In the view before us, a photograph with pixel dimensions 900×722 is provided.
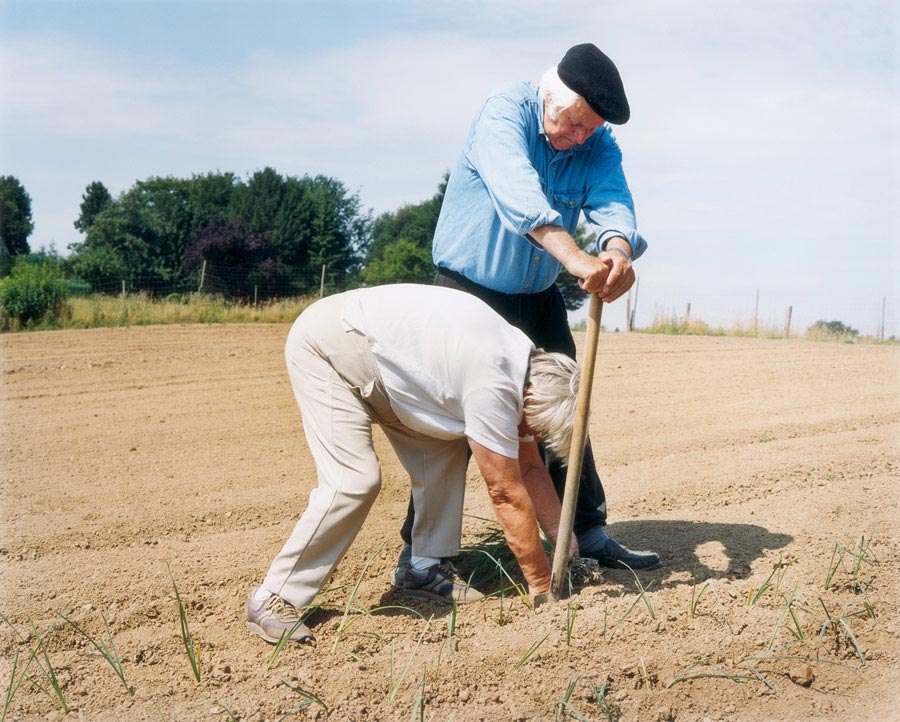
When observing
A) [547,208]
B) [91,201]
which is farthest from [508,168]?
[91,201]

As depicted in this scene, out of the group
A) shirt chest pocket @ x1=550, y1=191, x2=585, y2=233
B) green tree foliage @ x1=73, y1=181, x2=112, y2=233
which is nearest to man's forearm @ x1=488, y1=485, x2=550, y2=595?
shirt chest pocket @ x1=550, y1=191, x2=585, y2=233

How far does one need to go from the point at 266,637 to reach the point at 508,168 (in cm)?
186

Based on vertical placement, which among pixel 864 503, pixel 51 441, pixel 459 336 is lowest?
pixel 51 441

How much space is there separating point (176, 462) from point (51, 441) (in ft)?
4.08

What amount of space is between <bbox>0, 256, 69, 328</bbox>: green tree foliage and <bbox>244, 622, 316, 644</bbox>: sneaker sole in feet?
44.8

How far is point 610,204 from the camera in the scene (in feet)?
11.4

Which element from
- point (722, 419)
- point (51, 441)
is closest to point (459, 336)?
point (51, 441)

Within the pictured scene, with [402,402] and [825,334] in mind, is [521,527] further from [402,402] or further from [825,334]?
[825,334]

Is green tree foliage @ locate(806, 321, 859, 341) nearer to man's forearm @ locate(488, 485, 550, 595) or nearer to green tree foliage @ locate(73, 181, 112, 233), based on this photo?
man's forearm @ locate(488, 485, 550, 595)

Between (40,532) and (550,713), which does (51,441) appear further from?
(550,713)

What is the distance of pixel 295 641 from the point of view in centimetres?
305

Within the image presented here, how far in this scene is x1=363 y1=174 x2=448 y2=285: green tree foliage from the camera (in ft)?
120

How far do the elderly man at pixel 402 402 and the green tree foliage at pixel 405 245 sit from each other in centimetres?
1941

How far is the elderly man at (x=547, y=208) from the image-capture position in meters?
3.02
